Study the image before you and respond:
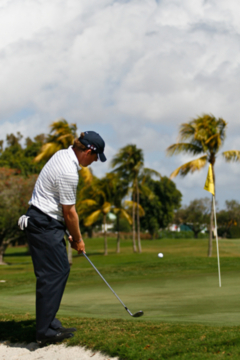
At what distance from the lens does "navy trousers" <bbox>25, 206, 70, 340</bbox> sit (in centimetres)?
446

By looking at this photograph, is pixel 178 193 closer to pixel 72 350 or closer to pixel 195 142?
pixel 195 142

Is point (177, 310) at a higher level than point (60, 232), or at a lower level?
lower

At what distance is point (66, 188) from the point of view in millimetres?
4383

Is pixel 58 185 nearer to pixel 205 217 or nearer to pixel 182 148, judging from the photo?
pixel 182 148

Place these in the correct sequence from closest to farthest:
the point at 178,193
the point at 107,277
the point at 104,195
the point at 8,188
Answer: the point at 107,277
the point at 8,188
the point at 104,195
the point at 178,193

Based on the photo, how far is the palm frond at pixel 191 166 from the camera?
26.6 metres

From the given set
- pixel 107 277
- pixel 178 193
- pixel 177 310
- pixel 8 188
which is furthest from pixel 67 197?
pixel 178 193

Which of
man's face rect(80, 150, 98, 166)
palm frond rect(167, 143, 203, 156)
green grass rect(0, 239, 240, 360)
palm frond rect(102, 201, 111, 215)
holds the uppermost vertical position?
palm frond rect(167, 143, 203, 156)

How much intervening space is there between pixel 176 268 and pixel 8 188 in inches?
774

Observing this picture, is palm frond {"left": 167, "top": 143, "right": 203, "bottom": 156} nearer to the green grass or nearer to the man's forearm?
the green grass

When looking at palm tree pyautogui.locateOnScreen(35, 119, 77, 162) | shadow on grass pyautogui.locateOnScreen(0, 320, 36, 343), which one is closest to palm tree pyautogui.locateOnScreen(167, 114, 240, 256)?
palm tree pyautogui.locateOnScreen(35, 119, 77, 162)

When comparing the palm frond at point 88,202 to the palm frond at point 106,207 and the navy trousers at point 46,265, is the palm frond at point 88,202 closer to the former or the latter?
the palm frond at point 106,207

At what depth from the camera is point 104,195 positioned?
44562 millimetres

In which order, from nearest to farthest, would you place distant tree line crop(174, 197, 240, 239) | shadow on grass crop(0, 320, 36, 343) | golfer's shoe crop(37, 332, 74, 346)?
golfer's shoe crop(37, 332, 74, 346)
shadow on grass crop(0, 320, 36, 343)
distant tree line crop(174, 197, 240, 239)
